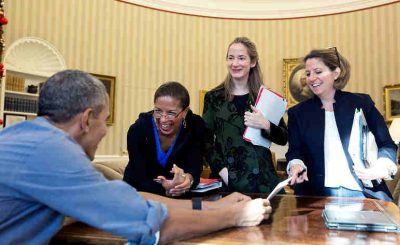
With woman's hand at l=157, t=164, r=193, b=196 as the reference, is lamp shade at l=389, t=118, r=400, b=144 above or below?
above

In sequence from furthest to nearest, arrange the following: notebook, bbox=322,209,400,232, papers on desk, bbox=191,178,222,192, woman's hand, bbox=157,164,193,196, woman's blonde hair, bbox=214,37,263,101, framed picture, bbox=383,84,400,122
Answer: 1. framed picture, bbox=383,84,400,122
2. woman's blonde hair, bbox=214,37,263,101
3. papers on desk, bbox=191,178,222,192
4. woman's hand, bbox=157,164,193,196
5. notebook, bbox=322,209,400,232

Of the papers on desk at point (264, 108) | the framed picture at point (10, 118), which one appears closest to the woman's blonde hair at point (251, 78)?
the papers on desk at point (264, 108)

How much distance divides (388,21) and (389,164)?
5454 mm

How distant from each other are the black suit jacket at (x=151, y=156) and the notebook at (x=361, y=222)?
0.85 metres

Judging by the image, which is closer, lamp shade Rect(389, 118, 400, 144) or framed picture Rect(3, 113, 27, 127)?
framed picture Rect(3, 113, 27, 127)

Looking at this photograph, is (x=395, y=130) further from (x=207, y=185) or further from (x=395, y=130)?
(x=207, y=185)

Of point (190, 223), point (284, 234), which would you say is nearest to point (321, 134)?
point (284, 234)

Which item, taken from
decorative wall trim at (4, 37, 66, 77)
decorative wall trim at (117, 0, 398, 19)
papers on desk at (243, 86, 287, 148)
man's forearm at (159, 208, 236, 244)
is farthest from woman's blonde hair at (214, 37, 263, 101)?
decorative wall trim at (117, 0, 398, 19)

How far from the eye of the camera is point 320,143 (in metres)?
2.23

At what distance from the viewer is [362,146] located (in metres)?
1.96

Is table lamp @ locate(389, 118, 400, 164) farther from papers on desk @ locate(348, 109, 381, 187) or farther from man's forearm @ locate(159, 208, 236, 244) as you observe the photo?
man's forearm @ locate(159, 208, 236, 244)

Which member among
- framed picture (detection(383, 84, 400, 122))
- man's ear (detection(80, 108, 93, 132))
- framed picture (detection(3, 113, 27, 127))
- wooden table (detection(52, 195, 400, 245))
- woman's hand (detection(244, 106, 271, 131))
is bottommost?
wooden table (detection(52, 195, 400, 245))

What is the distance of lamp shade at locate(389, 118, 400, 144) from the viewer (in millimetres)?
5738

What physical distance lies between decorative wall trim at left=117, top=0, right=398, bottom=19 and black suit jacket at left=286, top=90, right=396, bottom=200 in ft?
17.5
